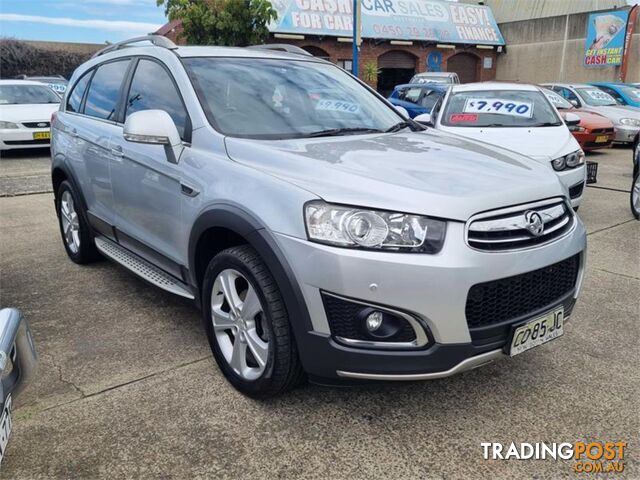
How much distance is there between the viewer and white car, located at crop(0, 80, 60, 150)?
10734 millimetres

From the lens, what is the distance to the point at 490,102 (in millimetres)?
7078

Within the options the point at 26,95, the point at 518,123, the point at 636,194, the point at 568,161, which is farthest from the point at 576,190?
the point at 26,95

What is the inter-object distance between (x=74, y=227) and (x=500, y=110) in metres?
5.03

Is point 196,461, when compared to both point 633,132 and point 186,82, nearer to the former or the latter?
point 186,82

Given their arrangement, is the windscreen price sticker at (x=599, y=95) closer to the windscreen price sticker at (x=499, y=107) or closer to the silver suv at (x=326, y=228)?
the windscreen price sticker at (x=499, y=107)

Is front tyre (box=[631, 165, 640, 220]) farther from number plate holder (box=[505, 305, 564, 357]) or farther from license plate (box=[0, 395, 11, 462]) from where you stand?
license plate (box=[0, 395, 11, 462])

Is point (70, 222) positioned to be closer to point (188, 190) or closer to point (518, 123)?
point (188, 190)

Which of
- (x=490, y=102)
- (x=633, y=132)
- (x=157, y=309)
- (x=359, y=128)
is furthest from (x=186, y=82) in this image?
(x=633, y=132)

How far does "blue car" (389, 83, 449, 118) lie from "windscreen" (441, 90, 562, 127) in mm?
4667

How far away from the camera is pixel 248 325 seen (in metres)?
2.60

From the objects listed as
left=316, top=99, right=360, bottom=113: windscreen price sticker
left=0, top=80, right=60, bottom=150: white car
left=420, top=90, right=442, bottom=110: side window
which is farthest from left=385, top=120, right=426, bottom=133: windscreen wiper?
left=0, top=80, right=60, bottom=150: white car

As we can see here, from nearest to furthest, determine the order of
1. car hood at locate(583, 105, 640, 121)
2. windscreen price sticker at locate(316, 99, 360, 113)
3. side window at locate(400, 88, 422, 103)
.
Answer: windscreen price sticker at locate(316, 99, 360, 113) → car hood at locate(583, 105, 640, 121) → side window at locate(400, 88, 422, 103)

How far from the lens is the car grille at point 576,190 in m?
5.76

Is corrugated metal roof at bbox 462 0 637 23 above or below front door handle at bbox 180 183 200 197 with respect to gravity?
above
